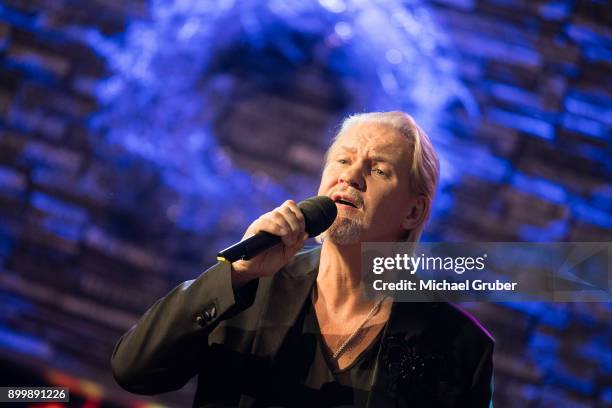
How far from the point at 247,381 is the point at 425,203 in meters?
0.59

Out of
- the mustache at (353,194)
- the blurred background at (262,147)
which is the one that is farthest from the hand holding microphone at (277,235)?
the blurred background at (262,147)

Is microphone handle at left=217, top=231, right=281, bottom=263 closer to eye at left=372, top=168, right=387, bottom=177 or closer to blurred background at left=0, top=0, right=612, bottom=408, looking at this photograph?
eye at left=372, top=168, right=387, bottom=177

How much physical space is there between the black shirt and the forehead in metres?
0.38

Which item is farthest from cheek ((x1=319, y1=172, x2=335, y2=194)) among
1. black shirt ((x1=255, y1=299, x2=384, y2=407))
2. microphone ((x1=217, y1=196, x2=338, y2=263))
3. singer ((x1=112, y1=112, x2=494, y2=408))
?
black shirt ((x1=255, y1=299, x2=384, y2=407))

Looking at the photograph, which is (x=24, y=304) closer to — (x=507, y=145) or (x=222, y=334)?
(x=222, y=334)

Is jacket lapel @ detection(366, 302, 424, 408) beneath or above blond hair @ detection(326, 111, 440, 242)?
beneath

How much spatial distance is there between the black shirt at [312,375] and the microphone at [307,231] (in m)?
0.24

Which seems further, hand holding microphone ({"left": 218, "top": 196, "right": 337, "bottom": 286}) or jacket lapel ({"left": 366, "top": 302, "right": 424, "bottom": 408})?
jacket lapel ({"left": 366, "top": 302, "right": 424, "bottom": 408})

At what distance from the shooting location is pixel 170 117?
2596mm

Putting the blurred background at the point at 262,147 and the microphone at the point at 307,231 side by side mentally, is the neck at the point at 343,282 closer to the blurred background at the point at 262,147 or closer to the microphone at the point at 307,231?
the microphone at the point at 307,231

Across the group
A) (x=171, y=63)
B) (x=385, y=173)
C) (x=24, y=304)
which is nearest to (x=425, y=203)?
(x=385, y=173)

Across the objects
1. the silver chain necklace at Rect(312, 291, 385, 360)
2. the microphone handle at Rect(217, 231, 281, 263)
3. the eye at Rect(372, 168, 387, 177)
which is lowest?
the silver chain necklace at Rect(312, 291, 385, 360)

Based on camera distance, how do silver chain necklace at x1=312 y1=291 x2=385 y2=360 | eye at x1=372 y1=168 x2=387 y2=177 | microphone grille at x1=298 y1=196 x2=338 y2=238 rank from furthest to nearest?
eye at x1=372 y1=168 x2=387 y2=177 < silver chain necklace at x1=312 y1=291 x2=385 y2=360 < microphone grille at x1=298 y1=196 x2=338 y2=238

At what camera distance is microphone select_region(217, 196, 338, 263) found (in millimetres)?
964
